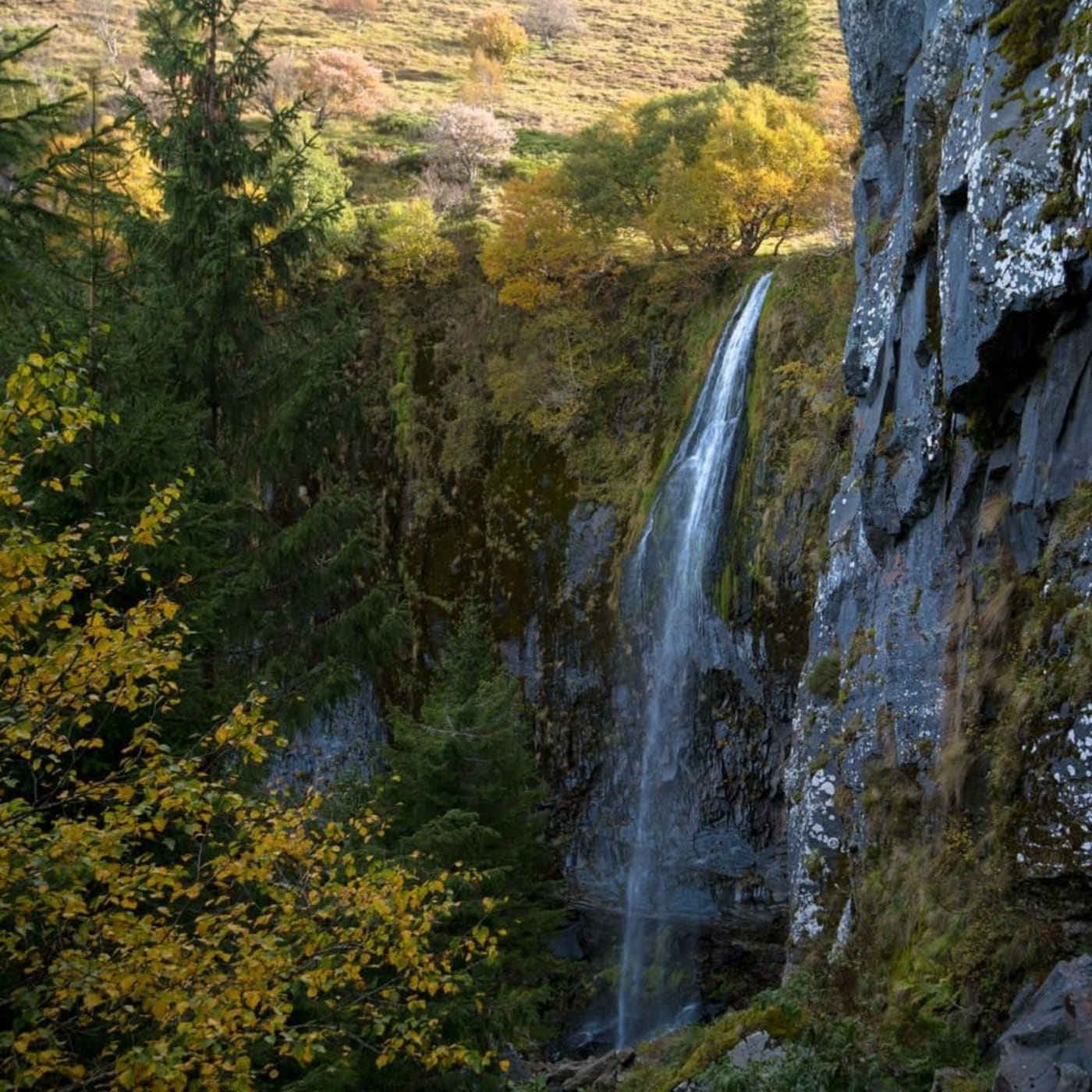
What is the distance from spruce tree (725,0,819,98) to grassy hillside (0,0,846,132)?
33.1 ft

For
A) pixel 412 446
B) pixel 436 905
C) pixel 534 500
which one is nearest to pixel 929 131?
pixel 436 905

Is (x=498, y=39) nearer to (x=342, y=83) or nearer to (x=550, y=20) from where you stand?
(x=550, y=20)

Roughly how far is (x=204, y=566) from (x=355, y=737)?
16.8m

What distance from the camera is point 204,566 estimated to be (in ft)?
28.5

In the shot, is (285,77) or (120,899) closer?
(120,899)

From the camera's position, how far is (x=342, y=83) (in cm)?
4834

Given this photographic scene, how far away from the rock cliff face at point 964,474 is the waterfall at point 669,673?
5.36 meters

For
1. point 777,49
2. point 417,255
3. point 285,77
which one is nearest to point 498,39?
point 285,77

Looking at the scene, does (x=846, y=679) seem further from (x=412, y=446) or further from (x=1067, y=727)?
(x=412, y=446)

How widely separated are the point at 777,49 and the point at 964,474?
1280 inches

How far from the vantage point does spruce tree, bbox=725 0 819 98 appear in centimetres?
3766

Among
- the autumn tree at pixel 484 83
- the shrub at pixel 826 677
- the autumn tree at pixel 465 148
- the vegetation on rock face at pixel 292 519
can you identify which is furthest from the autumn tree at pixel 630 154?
the autumn tree at pixel 484 83

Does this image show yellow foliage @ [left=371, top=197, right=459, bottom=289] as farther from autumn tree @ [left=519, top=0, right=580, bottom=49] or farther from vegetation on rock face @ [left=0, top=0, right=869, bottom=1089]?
autumn tree @ [left=519, top=0, right=580, bottom=49]

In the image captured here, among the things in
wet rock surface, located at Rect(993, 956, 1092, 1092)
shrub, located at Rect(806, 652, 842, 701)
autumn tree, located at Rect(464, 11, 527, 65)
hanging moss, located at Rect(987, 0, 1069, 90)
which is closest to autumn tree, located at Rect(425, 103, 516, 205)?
autumn tree, located at Rect(464, 11, 527, 65)
